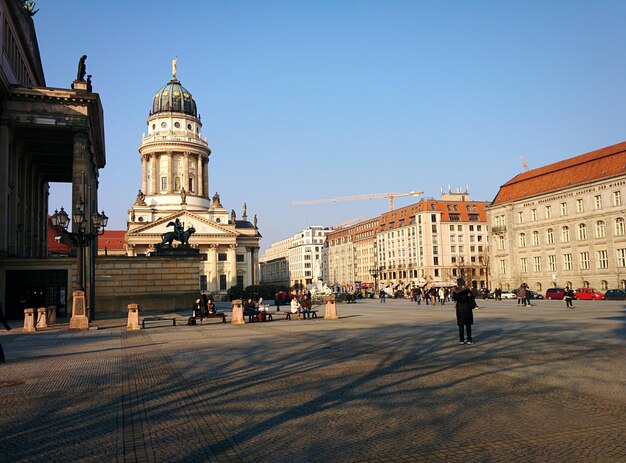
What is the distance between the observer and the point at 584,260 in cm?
6950

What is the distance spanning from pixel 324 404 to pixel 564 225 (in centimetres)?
7110

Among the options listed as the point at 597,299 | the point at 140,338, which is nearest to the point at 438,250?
the point at 597,299

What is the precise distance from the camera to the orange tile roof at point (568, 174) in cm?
6644

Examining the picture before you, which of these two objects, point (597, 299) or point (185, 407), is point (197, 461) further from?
point (597, 299)

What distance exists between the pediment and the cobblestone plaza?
90.8 metres

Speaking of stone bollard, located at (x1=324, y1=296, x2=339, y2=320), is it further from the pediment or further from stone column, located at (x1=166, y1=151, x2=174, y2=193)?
stone column, located at (x1=166, y1=151, x2=174, y2=193)

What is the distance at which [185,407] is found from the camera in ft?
28.4

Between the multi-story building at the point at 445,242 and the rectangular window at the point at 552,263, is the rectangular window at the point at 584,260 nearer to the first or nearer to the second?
the rectangular window at the point at 552,263

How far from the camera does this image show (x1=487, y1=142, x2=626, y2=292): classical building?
65.4m

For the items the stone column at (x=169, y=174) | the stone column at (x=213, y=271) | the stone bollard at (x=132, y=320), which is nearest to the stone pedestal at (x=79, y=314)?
the stone bollard at (x=132, y=320)

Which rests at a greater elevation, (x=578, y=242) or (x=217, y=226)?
(x=217, y=226)

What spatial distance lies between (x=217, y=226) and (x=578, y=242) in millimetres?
63797

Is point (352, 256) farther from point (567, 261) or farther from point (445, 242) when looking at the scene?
point (567, 261)

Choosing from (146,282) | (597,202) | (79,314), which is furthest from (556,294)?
(79,314)
